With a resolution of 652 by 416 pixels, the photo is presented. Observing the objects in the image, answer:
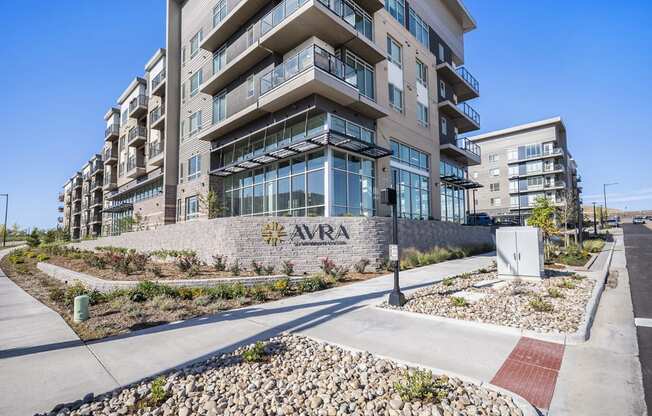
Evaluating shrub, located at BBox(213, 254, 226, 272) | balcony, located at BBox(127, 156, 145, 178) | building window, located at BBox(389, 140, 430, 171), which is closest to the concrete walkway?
shrub, located at BBox(213, 254, 226, 272)

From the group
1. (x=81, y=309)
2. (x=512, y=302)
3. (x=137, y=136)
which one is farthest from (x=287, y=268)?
(x=137, y=136)

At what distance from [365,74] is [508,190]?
57.0 m

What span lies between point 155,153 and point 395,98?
24.1 metres

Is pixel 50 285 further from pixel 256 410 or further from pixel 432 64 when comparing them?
pixel 432 64

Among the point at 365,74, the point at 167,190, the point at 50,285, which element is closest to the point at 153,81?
the point at 167,190

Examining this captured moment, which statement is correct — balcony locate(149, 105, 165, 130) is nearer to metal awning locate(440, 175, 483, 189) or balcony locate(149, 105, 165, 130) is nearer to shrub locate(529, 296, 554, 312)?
metal awning locate(440, 175, 483, 189)

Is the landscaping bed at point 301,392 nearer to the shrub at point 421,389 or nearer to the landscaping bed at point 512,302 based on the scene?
the shrub at point 421,389

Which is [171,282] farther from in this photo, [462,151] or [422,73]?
[462,151]

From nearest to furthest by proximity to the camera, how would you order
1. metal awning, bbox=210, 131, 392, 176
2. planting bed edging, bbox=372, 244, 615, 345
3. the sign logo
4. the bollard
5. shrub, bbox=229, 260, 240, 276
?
planting bed edging, bbox=372, 244, 615, 345 → the bollard → shrub, bbox=229, 260, 240, 276 → the sign logo → metal awning, bbox=210, 131, 392, 176

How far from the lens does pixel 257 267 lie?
13812mm

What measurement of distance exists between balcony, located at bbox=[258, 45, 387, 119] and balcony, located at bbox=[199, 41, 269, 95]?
92.9 inches

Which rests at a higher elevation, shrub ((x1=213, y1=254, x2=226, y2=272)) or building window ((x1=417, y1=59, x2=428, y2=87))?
building window ((x1=417, y1=59, x2=428, y2=87))

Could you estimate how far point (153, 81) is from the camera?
35.0 m

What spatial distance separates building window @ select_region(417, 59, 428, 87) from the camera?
2736cm
